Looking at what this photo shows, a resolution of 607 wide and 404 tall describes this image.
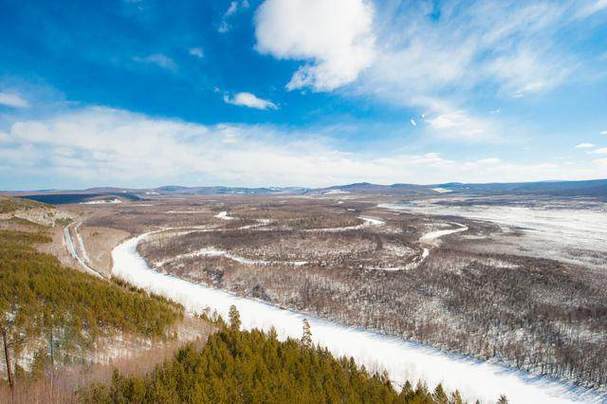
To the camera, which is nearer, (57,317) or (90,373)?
(90,373)

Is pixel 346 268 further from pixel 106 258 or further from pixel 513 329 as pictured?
pixel 106 258

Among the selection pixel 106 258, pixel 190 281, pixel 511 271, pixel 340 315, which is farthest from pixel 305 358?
pixel 106 258

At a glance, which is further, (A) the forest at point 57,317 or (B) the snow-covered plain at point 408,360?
(B) the snow-covered plain at point 408,360

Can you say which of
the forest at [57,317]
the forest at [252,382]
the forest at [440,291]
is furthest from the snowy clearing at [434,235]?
the forest at [57,317]

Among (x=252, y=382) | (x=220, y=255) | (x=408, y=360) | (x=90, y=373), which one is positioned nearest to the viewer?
(x=252, y=382)

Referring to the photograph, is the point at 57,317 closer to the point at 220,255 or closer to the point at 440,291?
the point at 440,291

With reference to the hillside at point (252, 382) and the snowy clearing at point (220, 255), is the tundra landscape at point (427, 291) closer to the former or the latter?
the snowy clearing at point (220, 255)

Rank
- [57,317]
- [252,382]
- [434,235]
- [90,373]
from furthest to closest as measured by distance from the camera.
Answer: [434,235]
[57,317]
[90,373]
[252,382]

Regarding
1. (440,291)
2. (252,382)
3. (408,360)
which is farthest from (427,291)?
(252,382)
